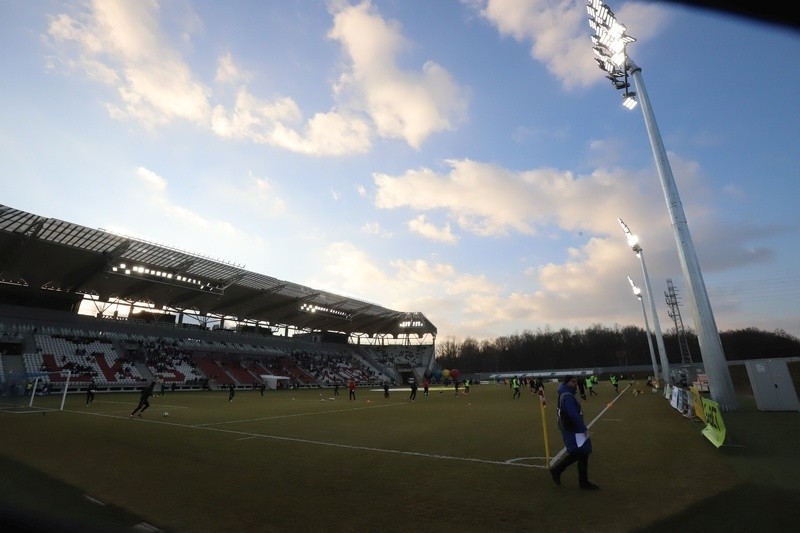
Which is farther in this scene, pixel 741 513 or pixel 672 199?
pixel 672 199

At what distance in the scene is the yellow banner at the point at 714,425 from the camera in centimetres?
916

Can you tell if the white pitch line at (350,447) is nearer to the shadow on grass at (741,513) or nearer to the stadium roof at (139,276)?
the shadow on grass at (741,513)

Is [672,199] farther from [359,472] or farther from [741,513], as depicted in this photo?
[359,472]

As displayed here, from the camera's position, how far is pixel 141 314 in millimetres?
66562

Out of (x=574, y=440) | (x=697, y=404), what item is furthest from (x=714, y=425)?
(x=574, y=440)

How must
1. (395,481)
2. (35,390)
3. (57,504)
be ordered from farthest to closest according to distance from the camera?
(35,390) < (395,481) < (57,504)

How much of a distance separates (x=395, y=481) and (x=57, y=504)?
5.45 m

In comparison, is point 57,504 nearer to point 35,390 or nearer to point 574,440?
point 574,440

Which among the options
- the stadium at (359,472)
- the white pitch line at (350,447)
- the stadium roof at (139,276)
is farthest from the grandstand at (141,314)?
the white pitch line at (350,447)

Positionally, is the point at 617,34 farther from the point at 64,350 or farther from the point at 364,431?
the point at 64,350

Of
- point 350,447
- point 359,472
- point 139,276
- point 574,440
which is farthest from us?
point 139,276

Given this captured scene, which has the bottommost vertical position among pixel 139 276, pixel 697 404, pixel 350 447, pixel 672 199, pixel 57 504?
pixel 57 504

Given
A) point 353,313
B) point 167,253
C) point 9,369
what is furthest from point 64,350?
point 353,313

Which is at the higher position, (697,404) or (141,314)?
(141,314)
